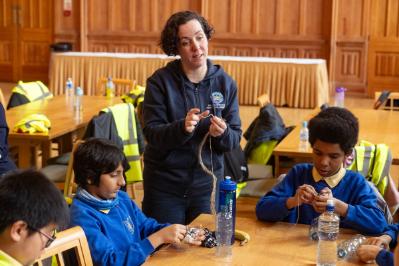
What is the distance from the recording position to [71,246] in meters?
2.19

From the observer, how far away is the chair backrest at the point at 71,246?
2.12m

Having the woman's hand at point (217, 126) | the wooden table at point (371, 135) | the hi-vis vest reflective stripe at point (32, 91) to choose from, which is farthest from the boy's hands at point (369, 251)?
the hi-vis vest reflective stripe at point (32, 91)

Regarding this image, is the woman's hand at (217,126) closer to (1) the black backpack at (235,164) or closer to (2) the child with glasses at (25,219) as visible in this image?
(2) the child with glasses at (25,219)

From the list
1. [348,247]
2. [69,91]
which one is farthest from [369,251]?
[69,91]

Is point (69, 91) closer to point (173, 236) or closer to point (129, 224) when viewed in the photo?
point (129, 224)

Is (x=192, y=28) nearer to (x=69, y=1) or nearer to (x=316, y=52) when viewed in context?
(x=316, y=52)

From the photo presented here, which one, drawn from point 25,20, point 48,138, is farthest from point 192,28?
point 25,20

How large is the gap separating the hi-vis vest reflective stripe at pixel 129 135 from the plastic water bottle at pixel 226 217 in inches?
98.3

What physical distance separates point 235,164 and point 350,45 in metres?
8.14

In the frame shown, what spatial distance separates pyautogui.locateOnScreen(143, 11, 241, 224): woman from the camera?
3.06 metres

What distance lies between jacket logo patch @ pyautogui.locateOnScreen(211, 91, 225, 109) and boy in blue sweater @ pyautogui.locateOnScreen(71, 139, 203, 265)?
621 mm

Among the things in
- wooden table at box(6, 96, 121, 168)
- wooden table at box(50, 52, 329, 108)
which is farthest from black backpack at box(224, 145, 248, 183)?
wooden table at box(50, 52, 329, 108)

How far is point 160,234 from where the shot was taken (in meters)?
2.53

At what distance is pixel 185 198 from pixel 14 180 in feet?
4.85
